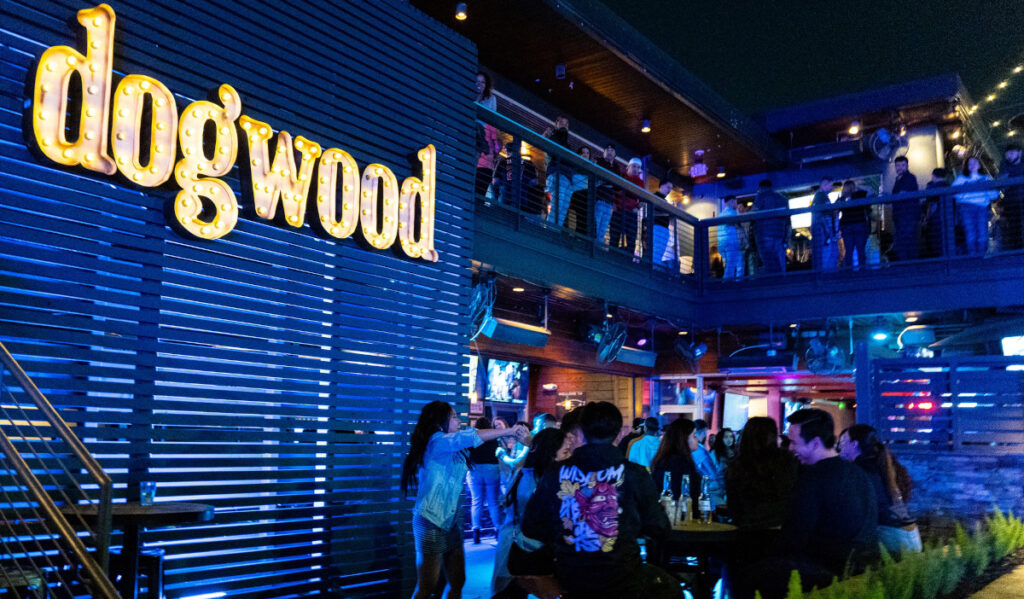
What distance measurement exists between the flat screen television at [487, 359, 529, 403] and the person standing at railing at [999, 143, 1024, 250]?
7.09 metres

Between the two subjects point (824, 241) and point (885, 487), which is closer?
point (885, 487)

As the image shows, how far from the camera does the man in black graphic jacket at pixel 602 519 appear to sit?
13.8 feet

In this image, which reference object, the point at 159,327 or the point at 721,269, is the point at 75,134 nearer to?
the point at 159,327

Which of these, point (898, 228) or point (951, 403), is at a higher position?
point (898, 228)

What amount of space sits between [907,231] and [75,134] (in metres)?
10.6

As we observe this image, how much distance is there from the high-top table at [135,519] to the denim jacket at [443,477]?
5.69 ft

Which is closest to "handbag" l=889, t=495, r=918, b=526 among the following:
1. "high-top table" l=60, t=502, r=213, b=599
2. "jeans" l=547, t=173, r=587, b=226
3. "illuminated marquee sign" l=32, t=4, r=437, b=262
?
"illuminated marquee sign" l=32, t=4, r=437, b=262

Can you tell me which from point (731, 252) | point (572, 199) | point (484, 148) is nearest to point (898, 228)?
point (731, 252)

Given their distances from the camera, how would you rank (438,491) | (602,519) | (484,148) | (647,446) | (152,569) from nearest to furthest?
(602,519)
(152,569)
(438,491)
(647,446)
(484,148)

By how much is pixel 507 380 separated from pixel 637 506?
362 inches

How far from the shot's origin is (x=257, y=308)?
6.11 metres

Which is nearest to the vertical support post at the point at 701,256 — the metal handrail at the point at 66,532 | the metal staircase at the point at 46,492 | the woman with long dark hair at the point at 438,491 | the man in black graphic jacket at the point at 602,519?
the woman with long dark hair at the point at 438,491

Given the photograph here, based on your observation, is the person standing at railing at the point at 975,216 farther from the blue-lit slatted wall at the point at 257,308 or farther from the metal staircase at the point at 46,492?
the metal staircase at the point at 46,492

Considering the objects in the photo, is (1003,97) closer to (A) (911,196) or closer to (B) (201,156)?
(A) (911,196)
